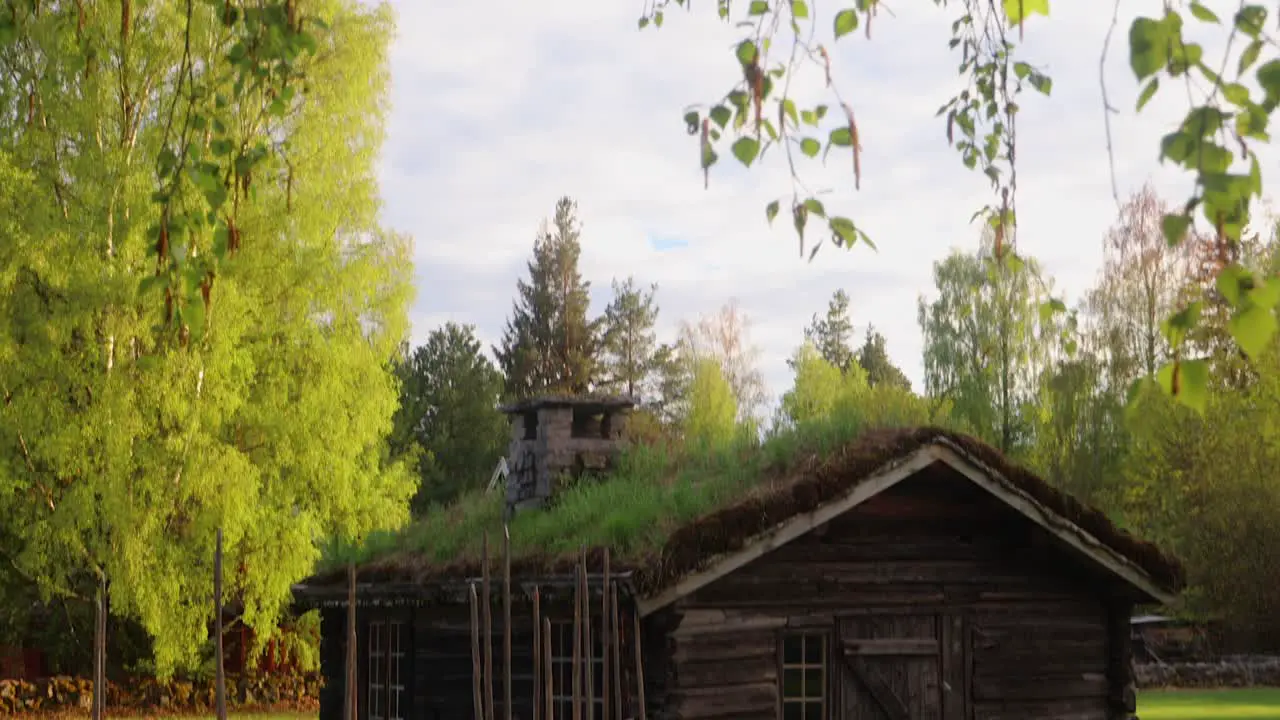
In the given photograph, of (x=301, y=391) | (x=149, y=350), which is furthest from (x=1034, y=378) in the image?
(x=149, y=350)

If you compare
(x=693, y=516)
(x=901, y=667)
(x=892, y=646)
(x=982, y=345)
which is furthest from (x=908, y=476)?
(x=982, y=345)

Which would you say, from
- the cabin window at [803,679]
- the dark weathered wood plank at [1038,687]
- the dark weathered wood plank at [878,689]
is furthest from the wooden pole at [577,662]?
the dark weathered wood plank at [1038,687]

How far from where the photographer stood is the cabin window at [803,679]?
13.0 m

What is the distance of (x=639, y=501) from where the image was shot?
44.1 ft

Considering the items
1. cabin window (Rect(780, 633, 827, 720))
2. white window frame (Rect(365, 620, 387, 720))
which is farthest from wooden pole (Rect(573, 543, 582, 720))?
white window frame (Rect(365, 620, 387, 720))

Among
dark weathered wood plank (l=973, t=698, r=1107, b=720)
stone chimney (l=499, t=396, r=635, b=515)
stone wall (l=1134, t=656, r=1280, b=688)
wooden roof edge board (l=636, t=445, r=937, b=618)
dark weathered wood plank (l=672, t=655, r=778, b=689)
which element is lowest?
stone wall (l=1134, t=656, r=1280, b=688)

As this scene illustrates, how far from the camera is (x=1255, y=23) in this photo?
136 inches

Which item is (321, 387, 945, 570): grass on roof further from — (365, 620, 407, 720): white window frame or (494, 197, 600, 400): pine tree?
(494, 197, 600, 400): pine tree

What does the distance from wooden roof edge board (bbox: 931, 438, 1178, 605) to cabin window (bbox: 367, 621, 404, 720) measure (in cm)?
656

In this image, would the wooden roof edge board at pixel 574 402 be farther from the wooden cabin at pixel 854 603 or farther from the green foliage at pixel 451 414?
the green foliage at pixel 451 414

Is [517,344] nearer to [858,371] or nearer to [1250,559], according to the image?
[858,371]

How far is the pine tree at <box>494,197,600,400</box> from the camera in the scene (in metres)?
48.5

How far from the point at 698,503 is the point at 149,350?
461 inches

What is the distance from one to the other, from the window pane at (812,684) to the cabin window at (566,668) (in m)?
1.92
